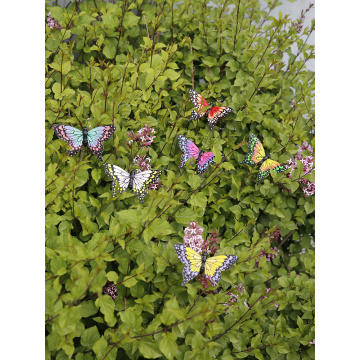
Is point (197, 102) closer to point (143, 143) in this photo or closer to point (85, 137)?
point (143, 143)

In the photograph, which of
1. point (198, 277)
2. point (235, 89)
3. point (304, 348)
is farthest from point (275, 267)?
point (235, 89)

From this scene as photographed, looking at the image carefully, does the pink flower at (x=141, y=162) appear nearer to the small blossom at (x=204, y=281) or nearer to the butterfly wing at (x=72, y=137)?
the butterfly wing at (x=72, y=137)

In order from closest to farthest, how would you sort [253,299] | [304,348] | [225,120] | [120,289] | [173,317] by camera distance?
[173,317] < [120,289] < [253,299] < [304,348] < [225,120]

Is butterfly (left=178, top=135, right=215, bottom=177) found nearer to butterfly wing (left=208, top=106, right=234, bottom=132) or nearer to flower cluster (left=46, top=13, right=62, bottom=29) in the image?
butterfly wing (left=208, top=106, right=234, bottom=132)

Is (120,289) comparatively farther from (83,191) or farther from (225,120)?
(225,120)

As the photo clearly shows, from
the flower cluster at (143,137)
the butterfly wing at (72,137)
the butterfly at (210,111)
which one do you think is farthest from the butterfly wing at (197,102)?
the butterfly wing at (72,137)

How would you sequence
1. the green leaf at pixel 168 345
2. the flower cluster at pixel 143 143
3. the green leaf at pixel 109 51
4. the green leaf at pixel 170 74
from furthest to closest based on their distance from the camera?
the green leaf at pixel 109 51
the green leaf at pixel 170 74
the flower cluster at pixel 143 143
the green leaf at pixel 168 345

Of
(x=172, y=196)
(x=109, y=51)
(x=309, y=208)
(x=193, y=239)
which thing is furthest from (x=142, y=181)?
(x=309, y=208)
